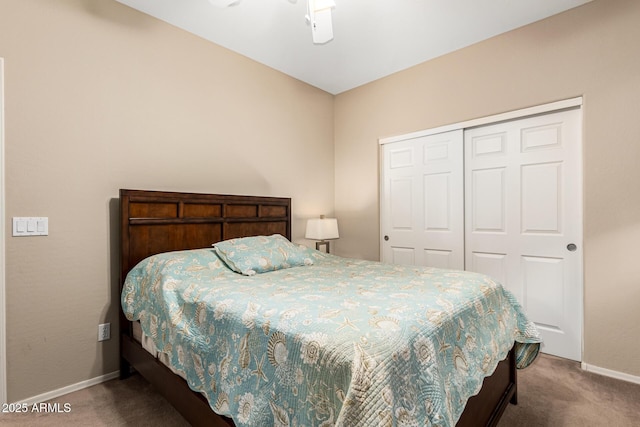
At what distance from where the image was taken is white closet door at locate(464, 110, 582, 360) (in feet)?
8.13

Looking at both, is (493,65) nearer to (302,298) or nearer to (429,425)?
(302,298)

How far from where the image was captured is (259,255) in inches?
91.4

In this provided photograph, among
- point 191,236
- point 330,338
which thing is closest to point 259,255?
point 191,236

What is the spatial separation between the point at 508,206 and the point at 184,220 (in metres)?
2.73

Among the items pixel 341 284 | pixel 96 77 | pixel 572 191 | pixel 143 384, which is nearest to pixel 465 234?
pixel 572 191

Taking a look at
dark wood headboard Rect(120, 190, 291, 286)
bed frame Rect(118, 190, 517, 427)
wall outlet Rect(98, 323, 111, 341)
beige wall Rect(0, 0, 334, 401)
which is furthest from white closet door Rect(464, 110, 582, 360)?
wall outlet Rect(98, 323, 111, 341)

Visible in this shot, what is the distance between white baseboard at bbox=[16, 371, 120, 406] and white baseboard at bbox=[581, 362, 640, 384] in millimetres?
3419

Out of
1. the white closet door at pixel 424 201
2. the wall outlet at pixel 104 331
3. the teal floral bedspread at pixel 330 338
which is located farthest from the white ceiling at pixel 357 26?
the wall outlet at pixel 104 331

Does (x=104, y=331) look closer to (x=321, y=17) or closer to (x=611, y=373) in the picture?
(x=321, y=17)

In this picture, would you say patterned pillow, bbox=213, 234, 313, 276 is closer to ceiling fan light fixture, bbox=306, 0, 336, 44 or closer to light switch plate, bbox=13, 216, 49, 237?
light switch plate, bbox=13, 216, 49, 237

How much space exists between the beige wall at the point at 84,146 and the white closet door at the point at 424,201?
1.76m

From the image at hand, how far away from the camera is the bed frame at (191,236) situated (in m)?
1.50

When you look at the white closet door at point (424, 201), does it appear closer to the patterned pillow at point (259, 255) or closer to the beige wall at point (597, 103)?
the beige wall at point (597, 103)

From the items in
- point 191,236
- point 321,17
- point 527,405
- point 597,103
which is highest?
point 321,17
